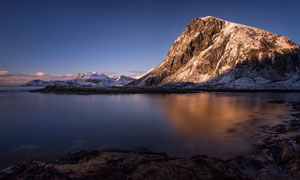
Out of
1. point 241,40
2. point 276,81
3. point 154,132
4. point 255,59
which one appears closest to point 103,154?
point 154,132

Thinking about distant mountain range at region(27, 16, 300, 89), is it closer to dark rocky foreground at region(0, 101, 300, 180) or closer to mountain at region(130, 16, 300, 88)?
mountain at region(130, 16, 300, 88)

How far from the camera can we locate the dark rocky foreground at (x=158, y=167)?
279 inches

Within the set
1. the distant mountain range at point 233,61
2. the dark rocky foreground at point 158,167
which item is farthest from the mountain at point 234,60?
the dark rocky foreground at point 158,167

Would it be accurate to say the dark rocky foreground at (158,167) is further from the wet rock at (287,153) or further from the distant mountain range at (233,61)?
the distant mountain range at (233,61)

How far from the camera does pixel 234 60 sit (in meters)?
144

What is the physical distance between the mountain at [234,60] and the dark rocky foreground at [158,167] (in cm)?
12100

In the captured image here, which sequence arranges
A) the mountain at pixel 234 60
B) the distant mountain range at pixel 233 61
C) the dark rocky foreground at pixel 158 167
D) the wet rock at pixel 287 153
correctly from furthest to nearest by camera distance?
the mountain at pixel 234 60 → the distant mountain range at pixel 233 61 → the wet rock at pixel 287 153 → the dark rocky foreground at pixel 158 167

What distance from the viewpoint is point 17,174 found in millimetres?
7348

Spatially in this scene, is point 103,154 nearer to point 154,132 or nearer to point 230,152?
point 154,132

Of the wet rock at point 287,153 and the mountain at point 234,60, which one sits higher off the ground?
the mountain at point 234,60

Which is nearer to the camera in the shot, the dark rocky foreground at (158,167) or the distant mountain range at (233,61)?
the dark rocky foreground at (158,167)

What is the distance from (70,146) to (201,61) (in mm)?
164072

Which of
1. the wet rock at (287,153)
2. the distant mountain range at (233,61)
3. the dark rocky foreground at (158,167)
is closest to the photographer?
the dark rocky foreground at (158,167)

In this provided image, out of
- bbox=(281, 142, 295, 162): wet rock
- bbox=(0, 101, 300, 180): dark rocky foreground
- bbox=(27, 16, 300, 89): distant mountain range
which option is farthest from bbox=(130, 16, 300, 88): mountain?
bbox=(0, 101, 300, 180): dark rocky foreground
